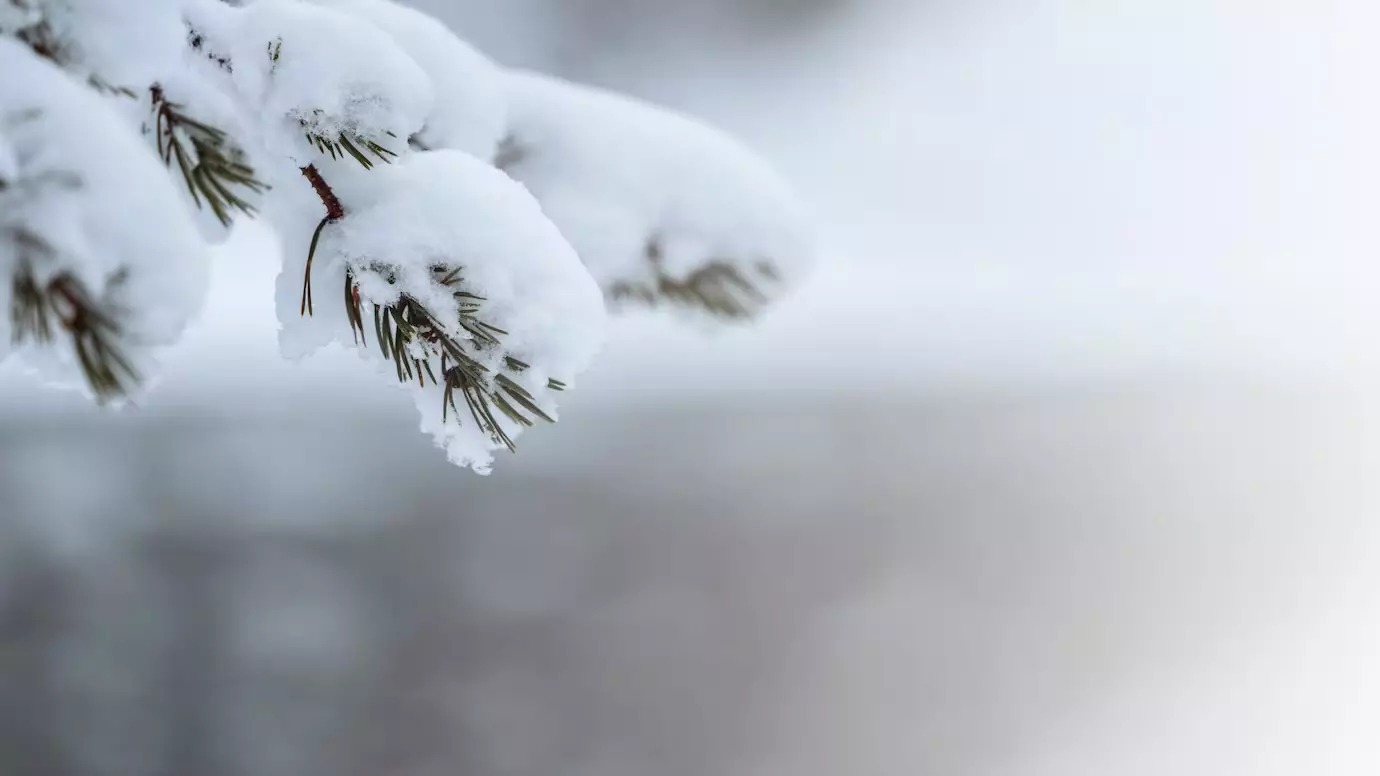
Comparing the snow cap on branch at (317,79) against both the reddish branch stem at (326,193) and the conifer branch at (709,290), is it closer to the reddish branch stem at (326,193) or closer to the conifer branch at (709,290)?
the reddish branch stem at (326,193)

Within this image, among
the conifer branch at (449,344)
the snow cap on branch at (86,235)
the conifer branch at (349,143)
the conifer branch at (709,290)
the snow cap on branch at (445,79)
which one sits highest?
the conifer branch at (709,290)

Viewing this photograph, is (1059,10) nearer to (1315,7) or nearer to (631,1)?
(1315,7)

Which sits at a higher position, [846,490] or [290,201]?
[846,490]

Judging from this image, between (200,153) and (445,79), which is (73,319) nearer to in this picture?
(200,153)

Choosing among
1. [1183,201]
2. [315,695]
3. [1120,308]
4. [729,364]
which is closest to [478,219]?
[315,695]

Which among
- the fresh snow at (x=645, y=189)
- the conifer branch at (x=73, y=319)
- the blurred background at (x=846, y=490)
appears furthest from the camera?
the blurred background at (x=846, y=490)

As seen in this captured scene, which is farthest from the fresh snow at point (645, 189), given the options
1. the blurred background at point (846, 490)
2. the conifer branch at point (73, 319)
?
the blurred background at point (846, 490)

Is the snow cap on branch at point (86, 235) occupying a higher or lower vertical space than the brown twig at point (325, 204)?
lower

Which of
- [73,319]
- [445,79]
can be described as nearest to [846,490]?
[445,79]
